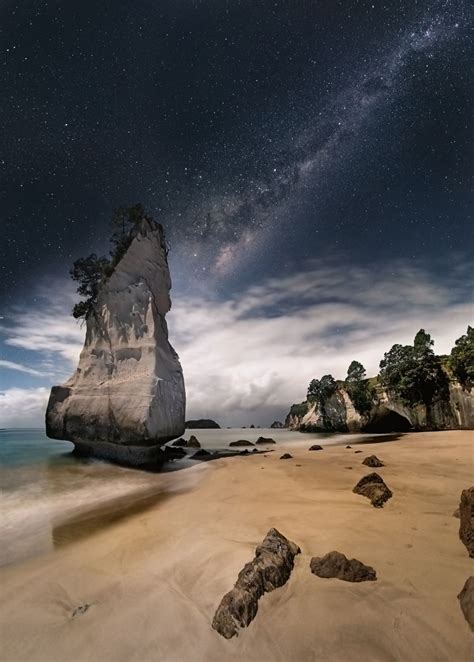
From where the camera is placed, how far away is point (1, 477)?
546 inches

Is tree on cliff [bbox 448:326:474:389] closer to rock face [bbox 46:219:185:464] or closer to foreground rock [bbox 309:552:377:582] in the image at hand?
rock face [bbox 46:219:185:464]

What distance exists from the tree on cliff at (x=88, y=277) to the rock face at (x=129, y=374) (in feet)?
2.90

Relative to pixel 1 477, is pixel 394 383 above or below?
above

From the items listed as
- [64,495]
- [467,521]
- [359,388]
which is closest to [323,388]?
[359,388]

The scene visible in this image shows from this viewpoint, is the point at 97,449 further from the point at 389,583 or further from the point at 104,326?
the point at 389,583

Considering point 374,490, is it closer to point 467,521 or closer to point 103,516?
point 467,521

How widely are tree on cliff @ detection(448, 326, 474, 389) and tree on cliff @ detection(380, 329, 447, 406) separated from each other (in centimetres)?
155

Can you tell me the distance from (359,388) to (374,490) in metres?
41.4

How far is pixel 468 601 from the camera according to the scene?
2643 mm

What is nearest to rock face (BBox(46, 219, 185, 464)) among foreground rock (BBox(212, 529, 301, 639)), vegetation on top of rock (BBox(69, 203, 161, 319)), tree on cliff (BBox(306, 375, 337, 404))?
vegetation on top of rock (BBox(69, 203, 161, 319))

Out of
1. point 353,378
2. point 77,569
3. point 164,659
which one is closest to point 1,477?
point 77,569

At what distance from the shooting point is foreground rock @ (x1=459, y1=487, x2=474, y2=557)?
3.73 m

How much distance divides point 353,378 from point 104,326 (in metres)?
38.8

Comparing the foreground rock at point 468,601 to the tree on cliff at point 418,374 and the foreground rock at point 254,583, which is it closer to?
the foreground rock at point 254,583
